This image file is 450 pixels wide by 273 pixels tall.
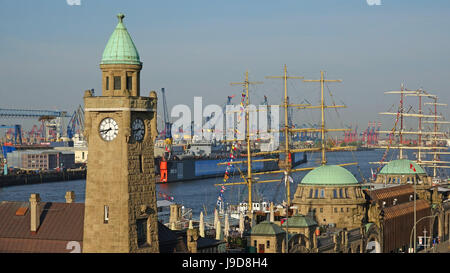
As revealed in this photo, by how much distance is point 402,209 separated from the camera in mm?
89875

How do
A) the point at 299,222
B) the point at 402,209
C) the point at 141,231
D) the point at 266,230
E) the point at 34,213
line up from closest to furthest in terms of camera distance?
the point at 141,231
the point at 34,213
the point at 266,230
the point at 299,222
the point at 402,209

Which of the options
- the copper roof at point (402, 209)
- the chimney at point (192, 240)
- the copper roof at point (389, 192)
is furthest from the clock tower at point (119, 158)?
the copper roof at point (389, 192)

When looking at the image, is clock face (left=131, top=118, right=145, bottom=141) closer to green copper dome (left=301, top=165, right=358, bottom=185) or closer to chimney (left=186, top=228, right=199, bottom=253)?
chimney (left=186, top=228, right=199, bottom=253)

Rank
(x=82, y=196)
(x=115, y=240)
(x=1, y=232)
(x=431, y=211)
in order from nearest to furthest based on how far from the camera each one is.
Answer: (x=115, y=240) → (x=1, y=232) → (x=431, y=211) → (x=82, y=196)

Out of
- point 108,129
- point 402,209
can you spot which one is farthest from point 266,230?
point 402,209

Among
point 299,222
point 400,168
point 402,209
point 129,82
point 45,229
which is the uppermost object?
point 129,82

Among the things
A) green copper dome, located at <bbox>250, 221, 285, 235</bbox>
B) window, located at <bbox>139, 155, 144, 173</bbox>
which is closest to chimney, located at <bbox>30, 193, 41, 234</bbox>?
window, located at <bbox>139, 155, 144, 173</bbox>

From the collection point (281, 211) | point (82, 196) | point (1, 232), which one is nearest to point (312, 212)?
point (281, 211)

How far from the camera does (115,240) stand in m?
44.5

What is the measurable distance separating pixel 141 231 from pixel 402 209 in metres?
50.2

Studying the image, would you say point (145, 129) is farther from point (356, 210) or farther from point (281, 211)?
point (281, 211)

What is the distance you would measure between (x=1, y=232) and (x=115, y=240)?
961 cm

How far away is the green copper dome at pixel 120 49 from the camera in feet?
148

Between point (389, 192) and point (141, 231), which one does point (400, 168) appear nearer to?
point (389, 192)
